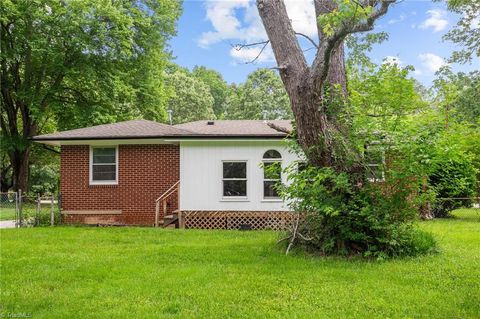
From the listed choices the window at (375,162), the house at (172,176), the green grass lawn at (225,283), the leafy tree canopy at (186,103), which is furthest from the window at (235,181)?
the leafy tree canopy at (186,103)

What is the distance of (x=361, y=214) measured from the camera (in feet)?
22.4

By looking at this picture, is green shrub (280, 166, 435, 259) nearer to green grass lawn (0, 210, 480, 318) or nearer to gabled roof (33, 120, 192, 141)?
green grass lawn (0, 210, 480, 318)

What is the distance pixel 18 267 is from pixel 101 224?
6584 mm

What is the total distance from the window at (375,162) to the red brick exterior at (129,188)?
734 centimetres

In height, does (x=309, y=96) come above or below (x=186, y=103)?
below

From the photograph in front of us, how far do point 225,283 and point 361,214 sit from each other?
264 centimetres

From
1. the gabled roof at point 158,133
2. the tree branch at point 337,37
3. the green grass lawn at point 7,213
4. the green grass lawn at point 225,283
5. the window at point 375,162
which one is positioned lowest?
the green grass lawn at point 225,283

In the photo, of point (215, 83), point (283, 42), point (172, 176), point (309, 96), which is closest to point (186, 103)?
point (215, 83)

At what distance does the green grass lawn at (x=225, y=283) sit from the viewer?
175 inches

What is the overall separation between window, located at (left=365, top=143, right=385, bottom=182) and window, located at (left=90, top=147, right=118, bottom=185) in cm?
872

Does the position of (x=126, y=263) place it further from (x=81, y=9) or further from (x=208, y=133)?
(x=81, y=9)

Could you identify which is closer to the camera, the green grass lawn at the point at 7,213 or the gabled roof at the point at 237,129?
the gabled roof at the point at 237,129

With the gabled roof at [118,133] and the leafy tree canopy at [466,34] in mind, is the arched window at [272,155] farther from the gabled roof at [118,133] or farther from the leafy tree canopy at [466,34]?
the leafy tree canopy at [466,34]

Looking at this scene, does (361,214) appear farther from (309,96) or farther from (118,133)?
(118,133)
